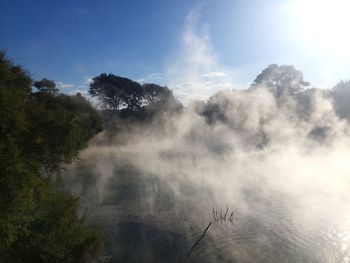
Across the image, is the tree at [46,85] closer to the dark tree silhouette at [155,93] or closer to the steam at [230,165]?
the steam at [230,165]

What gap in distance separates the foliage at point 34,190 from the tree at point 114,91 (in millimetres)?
51269

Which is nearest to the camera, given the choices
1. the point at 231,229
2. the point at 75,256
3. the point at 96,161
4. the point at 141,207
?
the point at 75,256

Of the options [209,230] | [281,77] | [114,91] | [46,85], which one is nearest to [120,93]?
[114,91]

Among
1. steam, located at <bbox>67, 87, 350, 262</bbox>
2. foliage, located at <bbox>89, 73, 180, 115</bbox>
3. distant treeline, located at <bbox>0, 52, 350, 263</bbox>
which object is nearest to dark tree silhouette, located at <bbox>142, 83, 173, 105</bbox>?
foliage, located at <bbox>89, 73, 180, 115</bbox>

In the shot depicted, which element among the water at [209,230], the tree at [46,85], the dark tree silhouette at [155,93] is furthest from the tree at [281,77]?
the water at [209,230]

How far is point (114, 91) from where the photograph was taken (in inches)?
2758

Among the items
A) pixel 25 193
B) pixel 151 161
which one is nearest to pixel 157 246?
pixel 25 193

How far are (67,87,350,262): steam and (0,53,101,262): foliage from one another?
200 inches

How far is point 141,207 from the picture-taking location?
2175cm

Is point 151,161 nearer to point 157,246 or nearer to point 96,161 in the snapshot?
point 96,161

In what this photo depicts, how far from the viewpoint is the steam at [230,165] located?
2122 cm

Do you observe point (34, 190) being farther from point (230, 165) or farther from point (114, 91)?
point (114, 91)

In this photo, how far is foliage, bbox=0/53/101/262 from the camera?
37.7 ft

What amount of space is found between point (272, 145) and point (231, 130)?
22.7 feet
